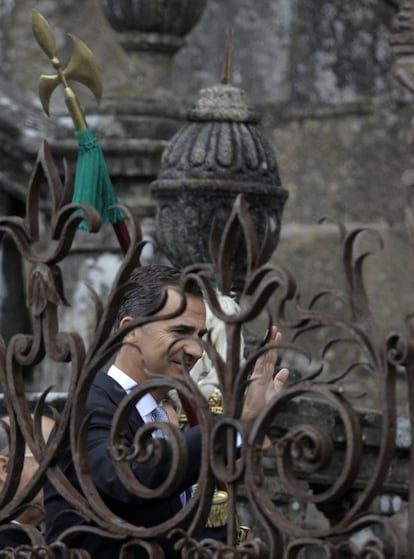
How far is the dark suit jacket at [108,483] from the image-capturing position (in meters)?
4.81

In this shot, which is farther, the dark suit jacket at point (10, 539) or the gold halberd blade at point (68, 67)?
the gold halberd blade at point (68, 67)

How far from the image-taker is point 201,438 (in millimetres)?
4734

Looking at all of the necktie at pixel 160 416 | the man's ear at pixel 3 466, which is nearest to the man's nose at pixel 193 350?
the necktie at pixel 160 416

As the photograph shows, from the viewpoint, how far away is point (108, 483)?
493 centimetres

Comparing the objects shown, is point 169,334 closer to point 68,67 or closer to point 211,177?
point 68,67

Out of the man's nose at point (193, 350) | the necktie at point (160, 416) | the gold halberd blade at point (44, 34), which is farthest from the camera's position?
the gold halberd blade at point (44, 34)

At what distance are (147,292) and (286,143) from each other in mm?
11381

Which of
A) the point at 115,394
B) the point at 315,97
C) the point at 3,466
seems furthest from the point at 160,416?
the point at 315,97

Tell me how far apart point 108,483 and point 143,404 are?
495 millimetres

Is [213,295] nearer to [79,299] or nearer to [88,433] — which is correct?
[88,433]

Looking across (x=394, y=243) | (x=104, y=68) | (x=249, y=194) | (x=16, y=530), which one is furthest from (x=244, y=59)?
(x=16, y=530)

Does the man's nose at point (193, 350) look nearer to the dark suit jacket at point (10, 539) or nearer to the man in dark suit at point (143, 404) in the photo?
the man in dark suit at point (143, 404)

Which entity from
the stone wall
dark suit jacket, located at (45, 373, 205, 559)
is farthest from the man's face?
the stone wall

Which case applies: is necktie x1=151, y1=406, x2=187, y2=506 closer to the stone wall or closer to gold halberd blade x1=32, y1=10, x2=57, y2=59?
gold halberd blade x1=32, y1=10, x2=57, y2=59
